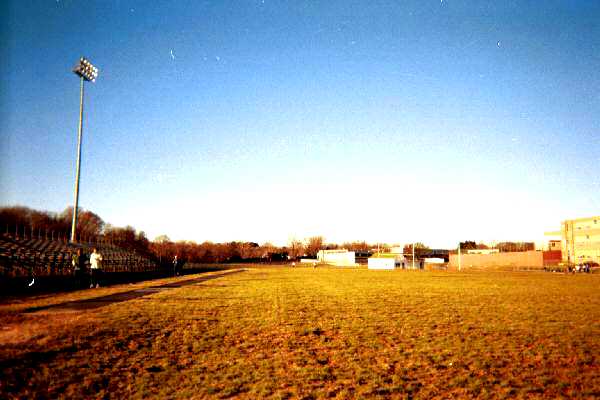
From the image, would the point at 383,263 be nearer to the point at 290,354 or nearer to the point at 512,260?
the point at 512,260

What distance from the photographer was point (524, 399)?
5301mm

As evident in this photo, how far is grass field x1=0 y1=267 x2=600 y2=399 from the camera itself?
5.65 metres

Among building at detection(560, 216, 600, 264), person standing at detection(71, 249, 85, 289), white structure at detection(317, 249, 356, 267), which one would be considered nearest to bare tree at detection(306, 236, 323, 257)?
white structure at detection(317, 249, 356, 267)

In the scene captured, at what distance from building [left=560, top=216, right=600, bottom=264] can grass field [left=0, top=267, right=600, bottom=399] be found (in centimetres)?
8378

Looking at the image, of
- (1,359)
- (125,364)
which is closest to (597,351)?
(125,364)

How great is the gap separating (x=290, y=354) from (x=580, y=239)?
318 feet

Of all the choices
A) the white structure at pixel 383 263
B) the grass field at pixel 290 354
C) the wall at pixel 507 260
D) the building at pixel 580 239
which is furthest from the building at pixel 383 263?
the grass field at pixel 290 354

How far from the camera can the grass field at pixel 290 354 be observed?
5652mm

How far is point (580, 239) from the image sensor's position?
271ft

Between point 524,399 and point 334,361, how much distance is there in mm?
3084

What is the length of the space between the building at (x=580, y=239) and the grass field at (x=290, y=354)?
83.8 m

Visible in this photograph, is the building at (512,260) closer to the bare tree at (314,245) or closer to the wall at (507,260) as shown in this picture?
the wall at (507,260)

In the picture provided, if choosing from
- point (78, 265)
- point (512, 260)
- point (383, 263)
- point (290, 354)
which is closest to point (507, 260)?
point (512, 260)

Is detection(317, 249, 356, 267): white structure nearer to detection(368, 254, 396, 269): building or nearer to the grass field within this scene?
detection(368, 254, 396, 269): building
